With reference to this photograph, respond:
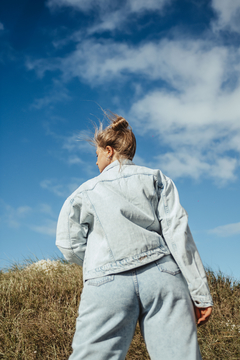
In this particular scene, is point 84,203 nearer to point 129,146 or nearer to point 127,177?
point 127,177

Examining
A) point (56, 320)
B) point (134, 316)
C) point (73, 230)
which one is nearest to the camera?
point (134, 316)

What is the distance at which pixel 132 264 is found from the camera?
1844 millimetres

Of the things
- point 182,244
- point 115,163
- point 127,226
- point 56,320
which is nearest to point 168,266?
point 182,244

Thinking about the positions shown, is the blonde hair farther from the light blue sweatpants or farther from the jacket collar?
the light blue sweatpants

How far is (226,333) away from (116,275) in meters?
3.32

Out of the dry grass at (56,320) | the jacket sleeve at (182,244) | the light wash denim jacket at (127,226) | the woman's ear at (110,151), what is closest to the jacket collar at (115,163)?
the light wash denim jacket at (127,226)

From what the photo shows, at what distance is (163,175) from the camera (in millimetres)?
2330

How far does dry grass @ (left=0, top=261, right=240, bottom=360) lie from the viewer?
3.84 m

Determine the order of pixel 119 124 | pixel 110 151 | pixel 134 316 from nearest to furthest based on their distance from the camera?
pixel 134 316, pixel 110 151, pixel 119 124

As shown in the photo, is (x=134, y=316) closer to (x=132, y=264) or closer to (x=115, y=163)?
(x=132, y=264)

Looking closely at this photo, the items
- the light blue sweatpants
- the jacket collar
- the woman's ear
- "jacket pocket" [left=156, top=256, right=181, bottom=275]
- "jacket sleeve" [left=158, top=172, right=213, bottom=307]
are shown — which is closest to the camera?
the light blue sweatpants

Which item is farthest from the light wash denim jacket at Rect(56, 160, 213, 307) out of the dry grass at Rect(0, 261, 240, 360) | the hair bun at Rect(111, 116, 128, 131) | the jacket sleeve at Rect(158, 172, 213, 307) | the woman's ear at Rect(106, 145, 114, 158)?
the dry grass at Rect(0, 261, 240, 360)

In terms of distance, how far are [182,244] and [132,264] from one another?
407 millimetres

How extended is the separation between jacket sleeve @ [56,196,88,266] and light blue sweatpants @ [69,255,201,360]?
38 centimetres
